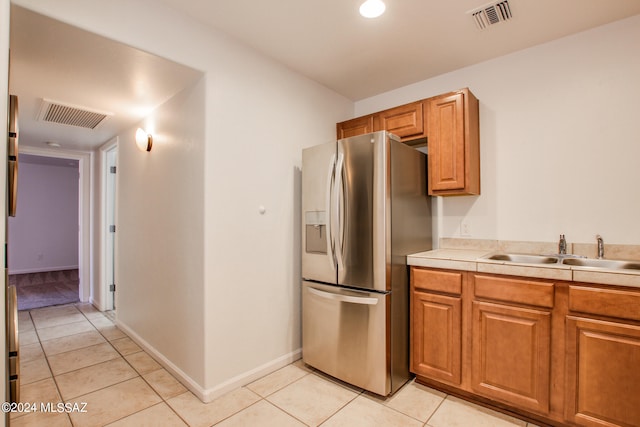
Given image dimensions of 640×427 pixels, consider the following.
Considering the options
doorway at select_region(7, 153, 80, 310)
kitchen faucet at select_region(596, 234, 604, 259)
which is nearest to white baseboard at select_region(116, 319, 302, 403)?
kitchen faucet at select_region(596, 234, 604, 259)

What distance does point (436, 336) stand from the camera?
2.15 metres

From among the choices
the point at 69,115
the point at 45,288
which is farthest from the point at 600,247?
the point at 45,288

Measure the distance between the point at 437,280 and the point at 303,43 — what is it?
1983 mm

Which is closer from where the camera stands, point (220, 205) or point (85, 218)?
point (220, 205)

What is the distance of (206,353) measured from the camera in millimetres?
2066

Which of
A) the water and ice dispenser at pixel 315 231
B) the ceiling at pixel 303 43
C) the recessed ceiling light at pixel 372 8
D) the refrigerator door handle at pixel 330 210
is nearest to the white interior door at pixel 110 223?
the ceiling at pixel 303 43

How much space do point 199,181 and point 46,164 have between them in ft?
23.3

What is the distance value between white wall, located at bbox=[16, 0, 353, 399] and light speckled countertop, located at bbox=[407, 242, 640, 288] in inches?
45.4

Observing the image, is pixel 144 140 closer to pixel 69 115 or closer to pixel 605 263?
pixel 69 115

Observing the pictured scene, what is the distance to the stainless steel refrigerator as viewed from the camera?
2107mm

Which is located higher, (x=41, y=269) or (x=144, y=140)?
(x=144, y=140)

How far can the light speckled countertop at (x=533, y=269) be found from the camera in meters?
1.56

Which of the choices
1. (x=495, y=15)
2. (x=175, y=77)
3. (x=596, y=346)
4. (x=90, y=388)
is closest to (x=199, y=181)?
(x=175, y=77)

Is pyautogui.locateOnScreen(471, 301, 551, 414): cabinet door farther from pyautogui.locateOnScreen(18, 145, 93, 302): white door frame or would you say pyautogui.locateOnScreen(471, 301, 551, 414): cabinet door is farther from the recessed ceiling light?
pyautogui.locateOnScreen(18, 145, 93, 302): white door frame
